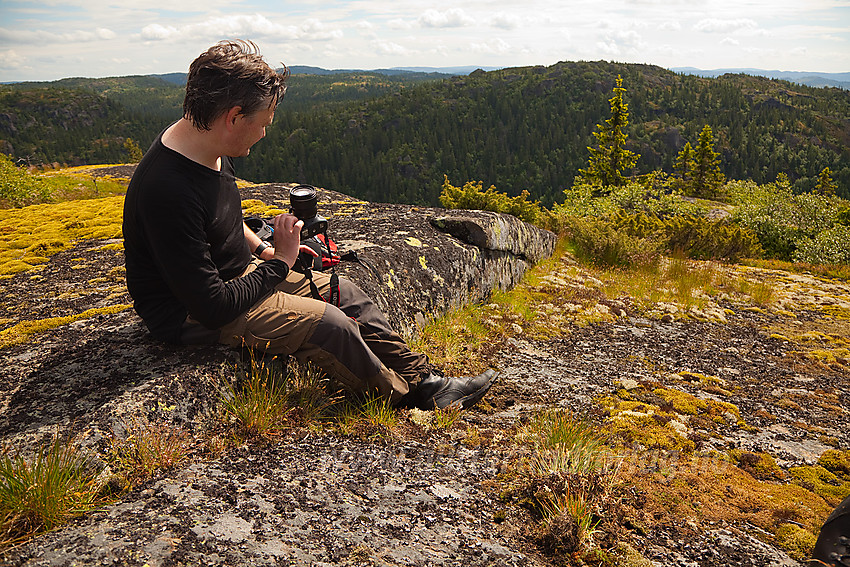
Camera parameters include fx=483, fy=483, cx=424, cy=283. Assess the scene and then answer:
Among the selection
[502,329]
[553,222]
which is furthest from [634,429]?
[553,222]

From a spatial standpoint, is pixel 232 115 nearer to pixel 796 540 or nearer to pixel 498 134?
pixel 796 540

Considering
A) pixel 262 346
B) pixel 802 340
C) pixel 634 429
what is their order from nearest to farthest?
pixel 262 346 → pixel 634 429 → pixel 802 340

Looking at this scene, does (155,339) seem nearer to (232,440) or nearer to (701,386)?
(232,440)

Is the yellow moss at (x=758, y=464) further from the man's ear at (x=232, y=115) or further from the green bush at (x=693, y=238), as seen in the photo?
the green bush at (x=693, y=238)

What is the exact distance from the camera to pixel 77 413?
270 cm

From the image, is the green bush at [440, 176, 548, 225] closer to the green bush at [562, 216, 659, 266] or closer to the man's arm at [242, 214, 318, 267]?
the green bush at [562, 216, 659, 266]

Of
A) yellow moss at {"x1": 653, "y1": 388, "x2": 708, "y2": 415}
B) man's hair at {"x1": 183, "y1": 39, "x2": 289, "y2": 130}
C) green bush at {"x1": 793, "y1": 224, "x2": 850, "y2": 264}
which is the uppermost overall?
man's hair at {"x1": 183, "y1": 39, "x2": 289, "y2": 130}

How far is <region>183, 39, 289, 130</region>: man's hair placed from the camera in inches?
105

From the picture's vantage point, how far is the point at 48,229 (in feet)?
23.1

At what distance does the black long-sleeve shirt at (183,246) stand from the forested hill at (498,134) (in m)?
133

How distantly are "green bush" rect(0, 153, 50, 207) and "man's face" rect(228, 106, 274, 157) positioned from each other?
10.5 m

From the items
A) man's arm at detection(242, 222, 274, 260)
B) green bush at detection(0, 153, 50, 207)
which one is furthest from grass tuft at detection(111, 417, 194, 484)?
green bush at detection(0, 153, 50, 207)

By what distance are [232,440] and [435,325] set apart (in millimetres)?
3166

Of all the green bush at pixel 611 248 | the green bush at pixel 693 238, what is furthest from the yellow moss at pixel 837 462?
the green bush at pixel 693 238
